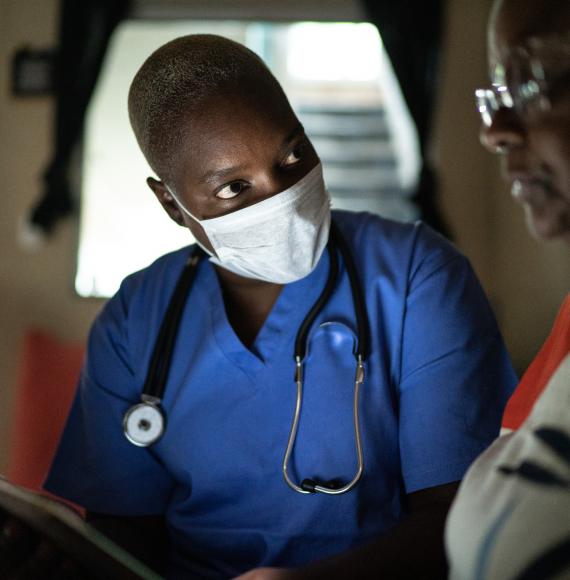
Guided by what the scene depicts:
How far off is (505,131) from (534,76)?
62mm

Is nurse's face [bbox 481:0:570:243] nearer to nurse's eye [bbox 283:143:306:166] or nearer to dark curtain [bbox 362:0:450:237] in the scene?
nurse's eye [bbox 283:143:306:166]

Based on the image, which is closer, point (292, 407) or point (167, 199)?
point (292, 407)

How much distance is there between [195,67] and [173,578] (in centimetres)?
83

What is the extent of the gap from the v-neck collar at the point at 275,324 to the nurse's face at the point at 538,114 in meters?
0.52

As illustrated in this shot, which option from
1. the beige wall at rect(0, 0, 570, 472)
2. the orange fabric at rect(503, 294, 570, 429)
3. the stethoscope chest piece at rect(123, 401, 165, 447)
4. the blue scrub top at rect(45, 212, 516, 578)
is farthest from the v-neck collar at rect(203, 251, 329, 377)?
the beige wall at rect(0, 0, 570, 472)

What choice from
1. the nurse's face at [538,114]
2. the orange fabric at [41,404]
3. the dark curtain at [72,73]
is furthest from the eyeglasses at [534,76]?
the dark curtain at [72,73]

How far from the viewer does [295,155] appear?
1.21 meters

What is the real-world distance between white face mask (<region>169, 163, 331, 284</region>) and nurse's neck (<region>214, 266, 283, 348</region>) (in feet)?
0.27

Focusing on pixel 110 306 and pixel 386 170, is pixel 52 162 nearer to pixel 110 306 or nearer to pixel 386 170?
pixel 386 170

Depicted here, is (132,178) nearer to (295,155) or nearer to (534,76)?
(295,155)

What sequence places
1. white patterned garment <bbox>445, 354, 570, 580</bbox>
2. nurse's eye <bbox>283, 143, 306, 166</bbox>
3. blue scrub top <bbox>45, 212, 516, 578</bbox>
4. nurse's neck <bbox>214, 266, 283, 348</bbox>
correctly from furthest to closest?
1. nurse's neck <bbox>214, 266, 283, 348</bbox>
2. nurse's eye <bbox>283, 143, 306, 166</bbox>
3. blue scrub top <bbox>45, 212, 516, 578</bbox>
4. white patterned garment <bbox>445, 354, 570, 580</bbox>

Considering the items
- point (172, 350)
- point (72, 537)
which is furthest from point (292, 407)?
point (72, 537)

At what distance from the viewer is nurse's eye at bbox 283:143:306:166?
1.20 meters

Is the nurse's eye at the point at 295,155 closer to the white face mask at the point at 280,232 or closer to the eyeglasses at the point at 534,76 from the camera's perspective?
the white face mask at the point at 280,232
